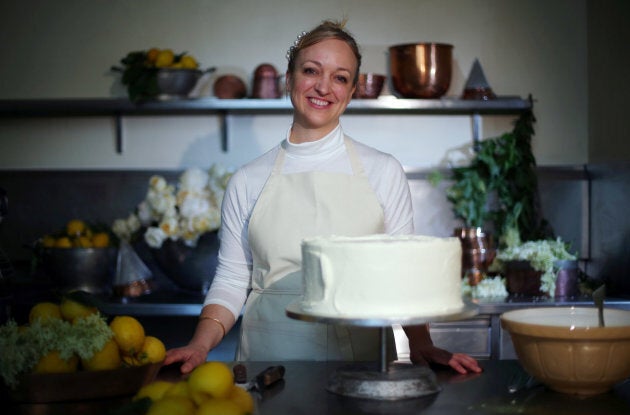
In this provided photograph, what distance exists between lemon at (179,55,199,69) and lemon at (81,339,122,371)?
7.48 feet

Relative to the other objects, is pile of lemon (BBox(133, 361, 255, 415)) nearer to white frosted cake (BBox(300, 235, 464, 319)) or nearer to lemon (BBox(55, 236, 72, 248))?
white frosted cake (BBox(300, 235, 464, 319))

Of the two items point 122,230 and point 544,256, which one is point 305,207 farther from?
point 122,230

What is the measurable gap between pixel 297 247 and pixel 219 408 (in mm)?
1005

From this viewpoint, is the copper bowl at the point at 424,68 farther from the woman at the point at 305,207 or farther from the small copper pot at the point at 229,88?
the woman at the point at 305,207

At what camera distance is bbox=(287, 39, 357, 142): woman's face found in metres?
2.27

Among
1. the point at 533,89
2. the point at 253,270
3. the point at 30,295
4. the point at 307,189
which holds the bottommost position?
the point at 30,295

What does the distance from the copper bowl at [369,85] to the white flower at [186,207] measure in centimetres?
67

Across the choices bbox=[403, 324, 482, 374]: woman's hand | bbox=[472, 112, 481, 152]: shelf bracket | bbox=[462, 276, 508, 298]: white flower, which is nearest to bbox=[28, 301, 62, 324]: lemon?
bbox=[403, 324, 482, 374]: woman's hand

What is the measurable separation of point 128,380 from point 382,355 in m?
0.48

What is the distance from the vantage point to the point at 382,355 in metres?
1.73

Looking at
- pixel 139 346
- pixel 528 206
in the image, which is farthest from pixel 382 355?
pixel 528 206

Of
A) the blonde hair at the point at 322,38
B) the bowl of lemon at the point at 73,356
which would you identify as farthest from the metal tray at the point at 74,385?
→ the blonde hair at the point at 322,38

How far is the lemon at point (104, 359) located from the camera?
65.4 inches

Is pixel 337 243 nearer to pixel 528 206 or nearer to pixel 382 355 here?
pixel 382 355
